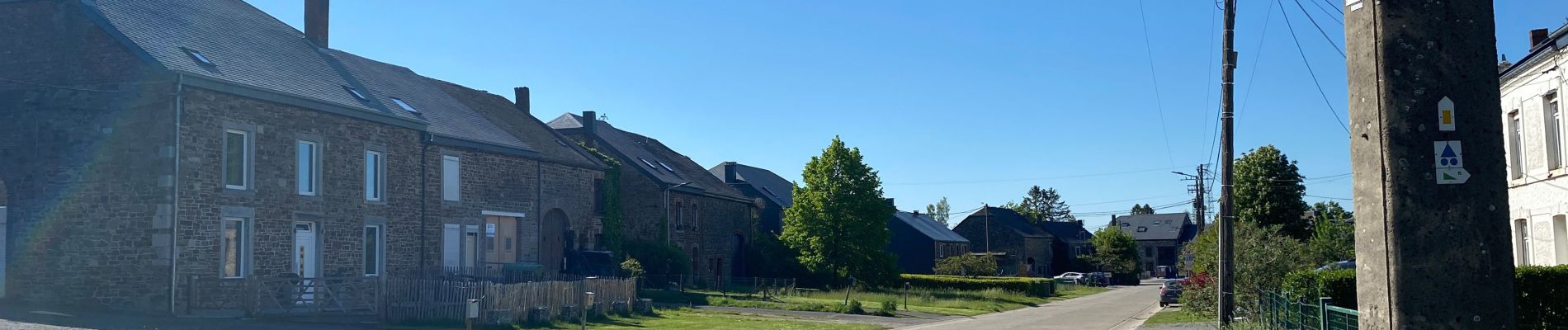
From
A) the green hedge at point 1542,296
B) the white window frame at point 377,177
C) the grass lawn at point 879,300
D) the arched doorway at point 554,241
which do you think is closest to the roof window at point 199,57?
the white window frame at point 377,177

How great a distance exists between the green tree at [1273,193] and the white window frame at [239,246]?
33.9m

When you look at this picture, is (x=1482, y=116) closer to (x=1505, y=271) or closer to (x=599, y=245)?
(x=1505, y=271)

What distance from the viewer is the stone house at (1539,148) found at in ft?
62.3

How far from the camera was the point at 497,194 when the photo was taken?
33.5m

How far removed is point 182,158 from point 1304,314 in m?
19.8

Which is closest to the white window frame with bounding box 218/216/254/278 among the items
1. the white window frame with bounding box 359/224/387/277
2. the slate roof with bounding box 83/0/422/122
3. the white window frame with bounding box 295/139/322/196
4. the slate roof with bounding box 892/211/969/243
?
the white window frame with bounding box 295/139/322/196

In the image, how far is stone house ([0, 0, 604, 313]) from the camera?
71.3 ft

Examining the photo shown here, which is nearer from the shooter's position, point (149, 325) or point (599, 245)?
point (149, 325)

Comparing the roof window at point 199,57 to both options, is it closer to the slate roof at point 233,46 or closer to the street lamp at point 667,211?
the slate roof at point 233,46

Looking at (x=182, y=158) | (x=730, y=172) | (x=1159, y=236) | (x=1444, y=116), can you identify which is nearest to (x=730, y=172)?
(x=730, y=172)

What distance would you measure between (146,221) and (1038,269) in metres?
79.1

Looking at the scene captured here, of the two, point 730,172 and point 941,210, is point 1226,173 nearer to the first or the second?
point 730,172

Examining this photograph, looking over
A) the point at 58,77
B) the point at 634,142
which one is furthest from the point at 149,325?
the point at 634,142

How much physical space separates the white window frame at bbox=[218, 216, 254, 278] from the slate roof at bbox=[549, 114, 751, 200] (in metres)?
22.7
